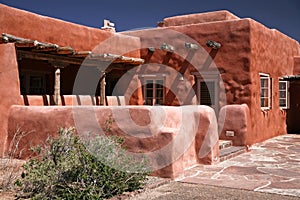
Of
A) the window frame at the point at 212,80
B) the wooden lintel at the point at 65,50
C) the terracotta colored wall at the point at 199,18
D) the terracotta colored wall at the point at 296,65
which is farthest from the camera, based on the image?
the terracotta colored wall at the point at 296,65

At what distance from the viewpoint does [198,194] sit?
607cm

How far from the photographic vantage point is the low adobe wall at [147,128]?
725 centimetres

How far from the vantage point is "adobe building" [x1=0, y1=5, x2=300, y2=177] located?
7.83 meters

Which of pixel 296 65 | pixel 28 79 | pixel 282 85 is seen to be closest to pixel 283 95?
pixel 282 85

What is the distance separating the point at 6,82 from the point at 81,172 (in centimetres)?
466

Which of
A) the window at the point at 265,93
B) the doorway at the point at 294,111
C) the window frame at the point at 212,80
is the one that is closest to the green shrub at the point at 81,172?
the window frame at the point at 212,80

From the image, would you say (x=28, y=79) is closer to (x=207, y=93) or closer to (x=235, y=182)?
(x=207, y=93)

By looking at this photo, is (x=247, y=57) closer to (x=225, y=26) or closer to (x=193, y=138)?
(x=225, y=26)

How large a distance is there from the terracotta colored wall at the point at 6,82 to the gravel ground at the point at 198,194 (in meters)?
5.06

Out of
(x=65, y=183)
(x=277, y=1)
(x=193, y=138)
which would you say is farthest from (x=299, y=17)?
(x=65, y=183)

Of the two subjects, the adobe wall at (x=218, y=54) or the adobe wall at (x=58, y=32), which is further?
the adobe wall at (x=218, y=54)

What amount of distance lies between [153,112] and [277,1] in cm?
1168

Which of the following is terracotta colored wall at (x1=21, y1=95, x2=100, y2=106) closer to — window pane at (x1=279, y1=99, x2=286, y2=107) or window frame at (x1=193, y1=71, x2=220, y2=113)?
window frame at (x1=193, y1=71, x2=220, y2=113)

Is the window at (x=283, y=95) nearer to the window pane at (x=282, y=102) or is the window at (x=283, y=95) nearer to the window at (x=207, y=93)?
the window pane at (x=282, y=102)
